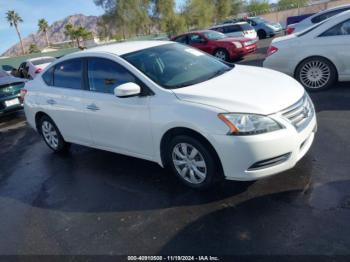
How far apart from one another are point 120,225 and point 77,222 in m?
0.53

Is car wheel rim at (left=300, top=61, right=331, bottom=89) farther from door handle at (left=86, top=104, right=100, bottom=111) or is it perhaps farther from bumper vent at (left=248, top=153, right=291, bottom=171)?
door handle at (left=86, top=104, right=100, bottom=111)

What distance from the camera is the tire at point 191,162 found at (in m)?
3.63

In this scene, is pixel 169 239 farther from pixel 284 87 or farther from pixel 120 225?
pixel 284 87

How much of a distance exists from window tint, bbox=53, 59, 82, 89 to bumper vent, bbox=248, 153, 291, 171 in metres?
2.76

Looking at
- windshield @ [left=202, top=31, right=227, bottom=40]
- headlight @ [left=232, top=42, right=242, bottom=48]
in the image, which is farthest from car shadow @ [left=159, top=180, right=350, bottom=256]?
windshield @ [left=202, top=31, right=227, bottom=40]

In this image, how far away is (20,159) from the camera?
19.9 feet

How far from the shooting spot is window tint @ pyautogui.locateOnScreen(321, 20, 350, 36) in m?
6.44

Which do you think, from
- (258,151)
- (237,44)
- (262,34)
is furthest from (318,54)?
(262,34)

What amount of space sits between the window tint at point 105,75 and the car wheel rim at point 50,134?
1.53 metres

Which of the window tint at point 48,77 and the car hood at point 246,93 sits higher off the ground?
the window tint at point 48,77

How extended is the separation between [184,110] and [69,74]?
7.58ft

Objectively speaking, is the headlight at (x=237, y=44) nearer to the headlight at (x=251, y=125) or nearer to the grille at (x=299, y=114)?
the grille at (x=299, y=114)

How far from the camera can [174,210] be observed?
366 cm

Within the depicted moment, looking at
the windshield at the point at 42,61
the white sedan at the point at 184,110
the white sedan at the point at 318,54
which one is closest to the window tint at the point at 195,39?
the windshield at the point at 42,61
